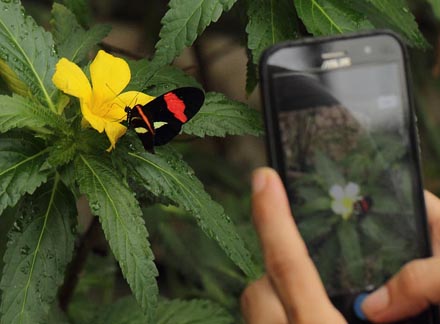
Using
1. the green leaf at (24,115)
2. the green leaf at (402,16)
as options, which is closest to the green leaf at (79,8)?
the green leaf at (24,115)

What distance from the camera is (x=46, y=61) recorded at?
1.14 m

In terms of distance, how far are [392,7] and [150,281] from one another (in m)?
0.51

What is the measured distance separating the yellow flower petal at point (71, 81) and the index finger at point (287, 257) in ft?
0.95

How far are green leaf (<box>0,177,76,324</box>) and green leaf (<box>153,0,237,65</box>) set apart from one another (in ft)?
0.75

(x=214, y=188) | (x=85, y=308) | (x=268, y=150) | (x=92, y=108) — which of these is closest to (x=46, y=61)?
(x=92, y=108)

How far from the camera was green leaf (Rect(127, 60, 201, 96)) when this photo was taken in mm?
1150

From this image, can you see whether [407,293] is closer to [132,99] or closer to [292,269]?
[292,269]

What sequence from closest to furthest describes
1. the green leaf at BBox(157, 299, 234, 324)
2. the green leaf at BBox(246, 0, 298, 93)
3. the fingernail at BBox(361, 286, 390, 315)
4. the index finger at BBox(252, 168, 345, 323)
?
the index finger at BBox(252, 168, 345, 323)
the fingernail at BBox(361, 286, 390, 315)
the green leaf at BBox(246, 0, 298, 93)
the green leaf at BBox(157, 299, 234, 324)

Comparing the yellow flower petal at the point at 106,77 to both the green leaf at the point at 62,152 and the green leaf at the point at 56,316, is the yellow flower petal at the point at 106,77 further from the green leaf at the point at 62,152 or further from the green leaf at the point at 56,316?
the green leaf at the point at 56,316

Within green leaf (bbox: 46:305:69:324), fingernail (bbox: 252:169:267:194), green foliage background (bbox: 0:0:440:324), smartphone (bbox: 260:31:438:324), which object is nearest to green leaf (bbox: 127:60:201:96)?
green foliage background (bbox: 0:0:440:324)

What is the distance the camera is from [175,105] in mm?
1044

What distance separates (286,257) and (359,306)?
0.57ft

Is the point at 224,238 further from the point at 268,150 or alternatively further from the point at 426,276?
the point at 426,276

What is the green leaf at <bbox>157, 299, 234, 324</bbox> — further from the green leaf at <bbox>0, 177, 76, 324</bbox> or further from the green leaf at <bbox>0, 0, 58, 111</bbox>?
the green leaf at <bbox>0, 0, 58, 111</bbox>
